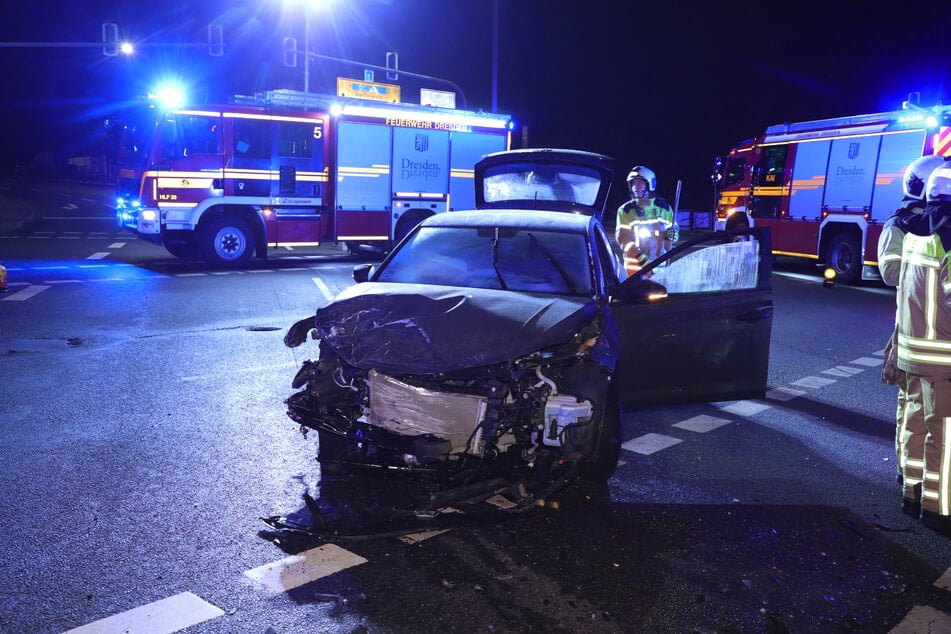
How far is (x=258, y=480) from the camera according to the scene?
446 cm

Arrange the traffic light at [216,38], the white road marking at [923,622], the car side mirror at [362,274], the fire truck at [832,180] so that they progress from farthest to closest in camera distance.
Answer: the traffic light at [216,38] → the fire truck at [832,180] → the car side mirror at [362,274] → the white road marking at [923,622]

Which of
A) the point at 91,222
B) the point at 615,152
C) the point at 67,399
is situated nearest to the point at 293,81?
the point at 615,152

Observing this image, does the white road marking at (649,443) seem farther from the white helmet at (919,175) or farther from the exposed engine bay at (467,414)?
the white helmet at (919,175)

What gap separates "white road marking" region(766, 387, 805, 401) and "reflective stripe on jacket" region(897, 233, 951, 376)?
103 inches

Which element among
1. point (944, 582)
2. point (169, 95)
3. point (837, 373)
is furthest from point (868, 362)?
point (169, 95)

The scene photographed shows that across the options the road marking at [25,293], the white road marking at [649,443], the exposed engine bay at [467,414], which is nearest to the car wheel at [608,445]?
the exposed engine bay at [467,414]

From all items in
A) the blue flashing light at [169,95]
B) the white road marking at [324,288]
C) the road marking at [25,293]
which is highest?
the blue flashing light at [169,95]

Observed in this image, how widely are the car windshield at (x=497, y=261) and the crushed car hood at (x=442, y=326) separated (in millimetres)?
341

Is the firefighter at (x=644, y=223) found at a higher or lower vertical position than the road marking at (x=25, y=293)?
higher

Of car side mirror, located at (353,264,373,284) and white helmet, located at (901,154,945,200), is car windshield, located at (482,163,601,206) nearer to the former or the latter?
car side mirror, located at (353,264,373,284)

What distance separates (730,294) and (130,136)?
40.9 ft

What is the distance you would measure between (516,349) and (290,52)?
2231cm

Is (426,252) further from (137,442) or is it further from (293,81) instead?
(293,81)

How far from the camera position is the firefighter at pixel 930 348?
402cm
